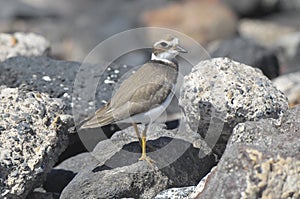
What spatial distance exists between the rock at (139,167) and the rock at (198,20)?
1421 centimetres

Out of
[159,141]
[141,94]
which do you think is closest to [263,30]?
[159,141]

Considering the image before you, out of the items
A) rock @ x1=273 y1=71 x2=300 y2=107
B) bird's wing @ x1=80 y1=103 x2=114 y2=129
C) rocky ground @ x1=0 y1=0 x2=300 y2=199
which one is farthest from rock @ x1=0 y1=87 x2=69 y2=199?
rock @ x1=273 y1=71 x2=300 y2=107

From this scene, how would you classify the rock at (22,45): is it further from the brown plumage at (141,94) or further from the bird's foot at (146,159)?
the bird's foot at (146,159)

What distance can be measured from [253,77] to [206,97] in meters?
0.66

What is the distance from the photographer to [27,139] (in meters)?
7.91

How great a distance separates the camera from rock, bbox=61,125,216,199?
7.79m

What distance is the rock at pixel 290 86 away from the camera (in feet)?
37.9

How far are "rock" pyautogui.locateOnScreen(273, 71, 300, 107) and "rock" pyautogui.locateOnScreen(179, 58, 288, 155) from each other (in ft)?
9.33

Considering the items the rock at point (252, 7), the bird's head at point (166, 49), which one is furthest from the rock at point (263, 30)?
the bird's head at point (166, 49)

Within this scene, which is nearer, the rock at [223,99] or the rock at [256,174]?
the rock at [256,174]

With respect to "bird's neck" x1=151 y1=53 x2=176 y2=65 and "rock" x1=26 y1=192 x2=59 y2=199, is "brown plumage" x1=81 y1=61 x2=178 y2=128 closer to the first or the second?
"bird's neck" x1=151 y1=53 x2=176 y2=65

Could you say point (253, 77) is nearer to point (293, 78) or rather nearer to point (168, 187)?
point (168, 187)

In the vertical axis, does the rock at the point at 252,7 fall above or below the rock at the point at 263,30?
above

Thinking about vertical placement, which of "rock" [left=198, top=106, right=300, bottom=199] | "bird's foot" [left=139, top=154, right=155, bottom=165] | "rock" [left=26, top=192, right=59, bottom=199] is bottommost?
"rock" [left=26, top=192, right=59, bottom=199]
